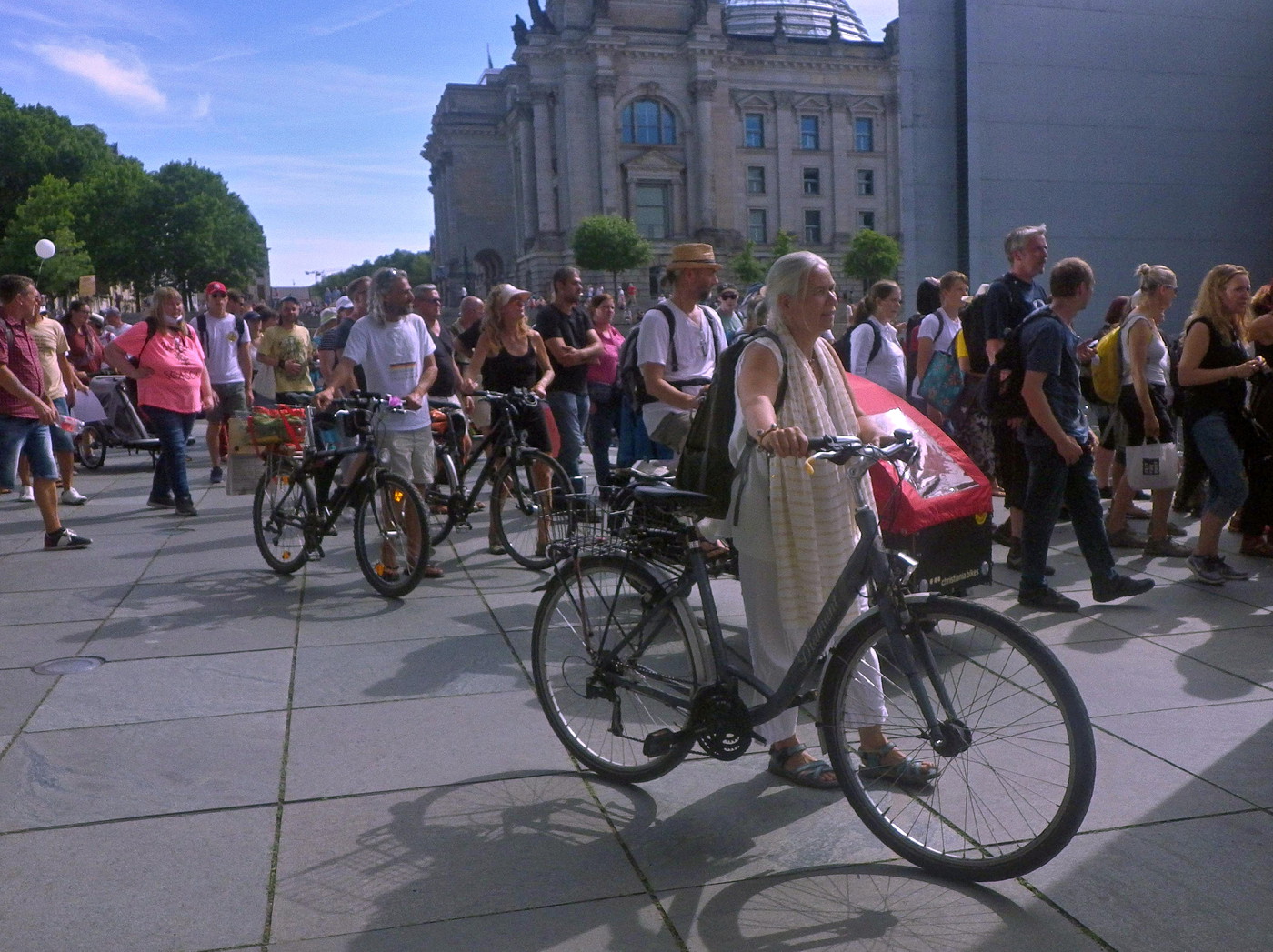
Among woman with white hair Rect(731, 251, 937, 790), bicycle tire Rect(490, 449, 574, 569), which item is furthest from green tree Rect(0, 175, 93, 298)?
woman with white hair Rect(731, 251, 937, 790)

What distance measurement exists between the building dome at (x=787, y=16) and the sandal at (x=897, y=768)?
9930 centimetres

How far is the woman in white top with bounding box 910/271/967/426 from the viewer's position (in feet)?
27.7

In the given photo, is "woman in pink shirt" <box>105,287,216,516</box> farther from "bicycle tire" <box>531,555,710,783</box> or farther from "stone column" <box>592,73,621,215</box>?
"stone column" <box>592,73,621,215</box>

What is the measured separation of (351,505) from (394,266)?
172m

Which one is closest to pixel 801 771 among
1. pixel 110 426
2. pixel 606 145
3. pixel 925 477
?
pixel 925 477

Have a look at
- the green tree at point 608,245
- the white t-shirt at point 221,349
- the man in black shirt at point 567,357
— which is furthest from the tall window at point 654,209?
the man in black shirt at point 567,357

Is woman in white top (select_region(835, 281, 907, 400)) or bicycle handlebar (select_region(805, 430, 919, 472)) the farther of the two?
woman in white top (select_region(835, 281, 907, 400))

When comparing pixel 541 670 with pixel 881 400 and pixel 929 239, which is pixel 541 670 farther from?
pixel 929 239

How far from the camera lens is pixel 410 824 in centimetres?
368

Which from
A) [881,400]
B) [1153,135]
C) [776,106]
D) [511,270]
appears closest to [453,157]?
[511,270]

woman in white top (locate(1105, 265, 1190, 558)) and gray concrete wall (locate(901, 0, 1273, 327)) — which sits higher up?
gray concrete wall (locate(901, 0, 1273, 327))

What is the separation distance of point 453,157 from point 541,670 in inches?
4047

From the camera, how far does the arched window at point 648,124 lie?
8369cm

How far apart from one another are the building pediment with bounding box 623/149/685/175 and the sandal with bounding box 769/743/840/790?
8203cm
